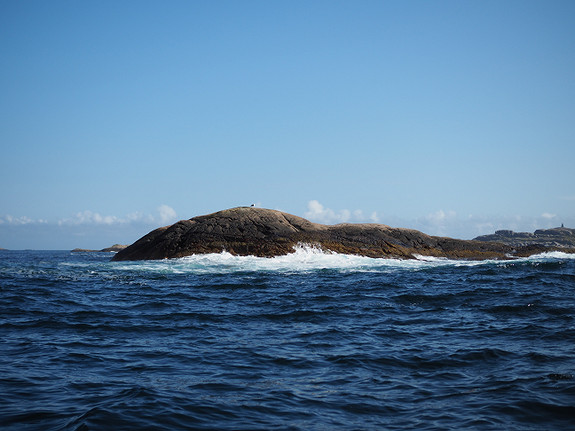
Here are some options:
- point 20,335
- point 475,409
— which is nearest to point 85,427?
point 475,409

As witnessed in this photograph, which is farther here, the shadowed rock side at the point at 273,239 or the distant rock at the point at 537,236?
the distant rock at the point at 537,236

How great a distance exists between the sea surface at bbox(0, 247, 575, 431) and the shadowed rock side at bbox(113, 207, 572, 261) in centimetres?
1264

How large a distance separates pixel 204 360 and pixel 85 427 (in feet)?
8.52

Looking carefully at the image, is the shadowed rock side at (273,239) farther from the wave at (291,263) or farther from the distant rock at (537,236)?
the distant rock at (537,236)

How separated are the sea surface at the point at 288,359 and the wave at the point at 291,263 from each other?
6856 mm

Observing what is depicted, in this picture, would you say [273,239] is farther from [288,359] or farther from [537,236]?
[537,236]

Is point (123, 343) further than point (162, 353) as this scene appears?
Yes

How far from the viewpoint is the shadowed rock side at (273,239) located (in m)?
27.8

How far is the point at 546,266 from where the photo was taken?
23.5 m

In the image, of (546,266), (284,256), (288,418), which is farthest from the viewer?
(284,256)

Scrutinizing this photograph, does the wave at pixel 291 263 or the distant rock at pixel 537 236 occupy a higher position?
the distant rock at pixel 537 236

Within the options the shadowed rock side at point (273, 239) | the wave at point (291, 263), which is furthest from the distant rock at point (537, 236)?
A: the wave at point (291, 263)

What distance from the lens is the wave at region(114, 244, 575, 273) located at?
868 inches

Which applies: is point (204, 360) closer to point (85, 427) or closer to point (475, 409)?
point (85, 427)
